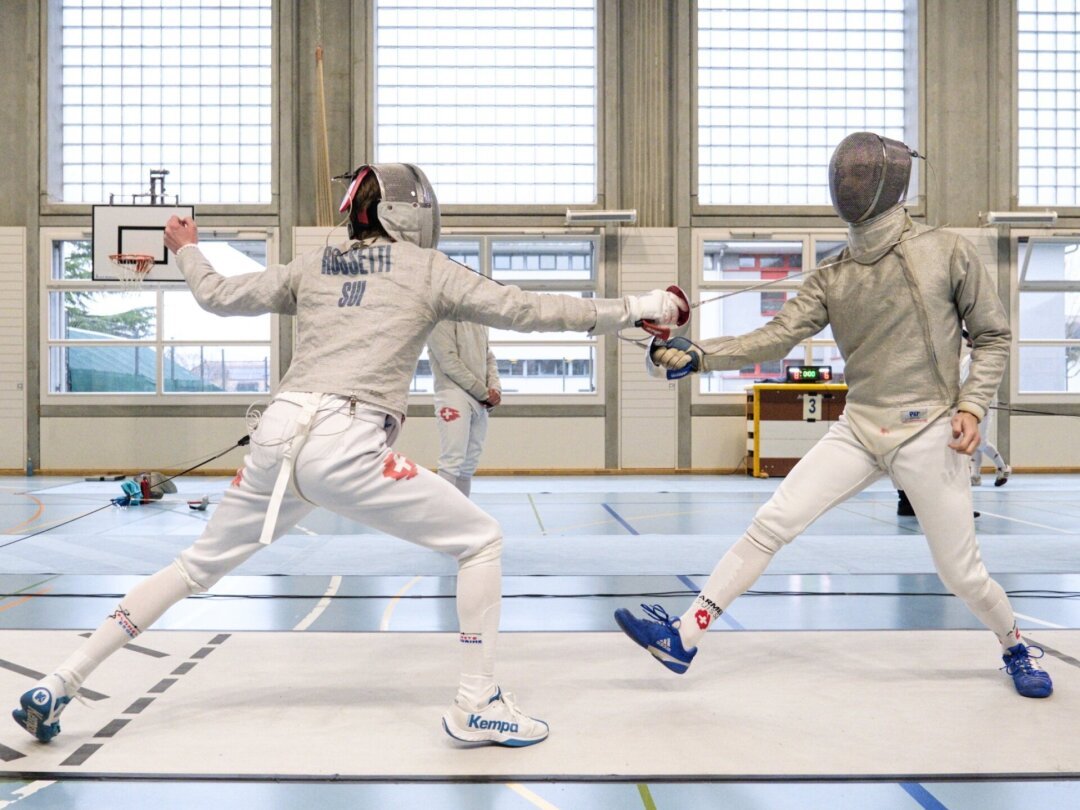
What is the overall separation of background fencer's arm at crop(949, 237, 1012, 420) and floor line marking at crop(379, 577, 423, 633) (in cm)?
207

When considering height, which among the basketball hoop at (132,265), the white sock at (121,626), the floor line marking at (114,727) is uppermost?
the basketball hoop at (132,265)

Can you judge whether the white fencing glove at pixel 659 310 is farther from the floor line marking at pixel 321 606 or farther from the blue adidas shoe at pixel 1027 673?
the floor line marking at pixel 321 606

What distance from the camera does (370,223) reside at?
8.13 feet

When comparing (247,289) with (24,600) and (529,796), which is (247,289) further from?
(24,600)

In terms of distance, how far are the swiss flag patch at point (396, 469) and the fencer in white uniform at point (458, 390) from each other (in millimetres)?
2498

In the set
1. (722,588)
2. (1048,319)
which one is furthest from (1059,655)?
(1048,319)

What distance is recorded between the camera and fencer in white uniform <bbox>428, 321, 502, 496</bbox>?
189 inches

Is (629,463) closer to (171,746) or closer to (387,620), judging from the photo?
(387,620)

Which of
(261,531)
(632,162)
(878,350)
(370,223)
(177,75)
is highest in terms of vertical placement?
(177,75)

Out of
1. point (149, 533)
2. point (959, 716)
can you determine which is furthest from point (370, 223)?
point (149, 533)

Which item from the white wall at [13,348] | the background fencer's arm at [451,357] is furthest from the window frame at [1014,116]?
the white wall at [13,348]

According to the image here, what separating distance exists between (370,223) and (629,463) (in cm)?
870

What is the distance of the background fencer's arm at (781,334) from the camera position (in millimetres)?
2865

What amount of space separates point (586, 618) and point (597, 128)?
8.48 m
